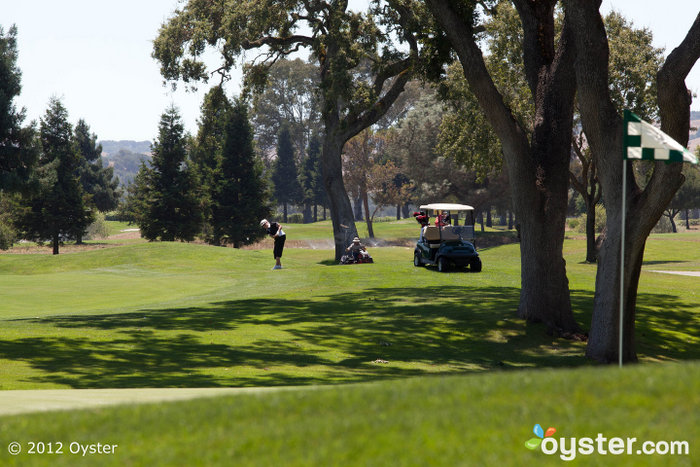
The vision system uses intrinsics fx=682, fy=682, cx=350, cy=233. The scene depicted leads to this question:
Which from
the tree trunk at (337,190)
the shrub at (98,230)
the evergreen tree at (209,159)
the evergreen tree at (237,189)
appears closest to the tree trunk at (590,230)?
the tree trunk at (337,190)

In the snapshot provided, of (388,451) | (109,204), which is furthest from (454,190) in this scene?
(388,451)

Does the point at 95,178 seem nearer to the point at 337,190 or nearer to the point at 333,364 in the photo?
the point at 337,190

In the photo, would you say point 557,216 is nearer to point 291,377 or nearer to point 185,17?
point 291,377

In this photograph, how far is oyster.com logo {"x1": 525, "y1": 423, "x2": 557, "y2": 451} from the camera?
3564 millimetres

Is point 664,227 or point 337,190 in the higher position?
point 337,190

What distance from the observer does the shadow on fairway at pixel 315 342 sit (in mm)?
9242

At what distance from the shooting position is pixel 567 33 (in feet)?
42.1

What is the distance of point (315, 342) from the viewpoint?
12.4m

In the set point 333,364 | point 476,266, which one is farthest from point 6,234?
point 333,364

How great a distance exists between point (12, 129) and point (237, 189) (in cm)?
1685

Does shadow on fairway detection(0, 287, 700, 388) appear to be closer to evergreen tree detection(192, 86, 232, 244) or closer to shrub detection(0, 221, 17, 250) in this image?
A: evergreen tree detection(192, 86, 232, 244)

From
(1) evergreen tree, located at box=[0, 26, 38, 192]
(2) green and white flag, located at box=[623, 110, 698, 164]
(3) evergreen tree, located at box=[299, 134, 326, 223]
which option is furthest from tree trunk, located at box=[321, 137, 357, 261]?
(3) evergreen tree, located at box=[299, 134, 326, 223]

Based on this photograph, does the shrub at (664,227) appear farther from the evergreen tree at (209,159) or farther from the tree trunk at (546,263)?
the tree trunk at (546,263)

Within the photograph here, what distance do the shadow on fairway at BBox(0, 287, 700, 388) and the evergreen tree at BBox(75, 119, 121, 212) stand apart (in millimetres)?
64802
